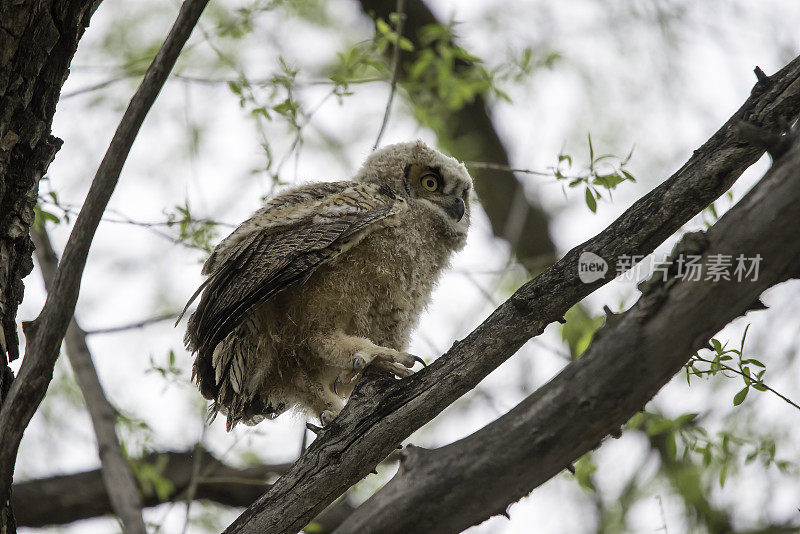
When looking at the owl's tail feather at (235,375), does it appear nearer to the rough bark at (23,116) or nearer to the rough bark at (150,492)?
the rough bark at (23,116)

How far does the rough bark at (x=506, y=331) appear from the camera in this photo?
2043 millimetres

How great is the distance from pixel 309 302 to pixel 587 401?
150 centimetres

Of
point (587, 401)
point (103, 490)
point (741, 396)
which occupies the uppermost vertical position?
point (103, 490)

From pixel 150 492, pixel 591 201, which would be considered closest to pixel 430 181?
pixel 591 201

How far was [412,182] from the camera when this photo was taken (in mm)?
3559

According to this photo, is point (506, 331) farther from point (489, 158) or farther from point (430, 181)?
point (489, 158)

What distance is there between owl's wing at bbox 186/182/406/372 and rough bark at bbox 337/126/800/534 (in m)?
1.24

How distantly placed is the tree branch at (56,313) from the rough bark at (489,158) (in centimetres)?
403

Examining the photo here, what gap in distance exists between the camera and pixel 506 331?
6.81 ft

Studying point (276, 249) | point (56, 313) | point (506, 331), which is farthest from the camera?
point (276, 249)

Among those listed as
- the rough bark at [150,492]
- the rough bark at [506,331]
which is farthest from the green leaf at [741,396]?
the rough bark at [150,492]

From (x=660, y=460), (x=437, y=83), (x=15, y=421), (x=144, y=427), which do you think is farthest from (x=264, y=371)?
(x=660, y=460)

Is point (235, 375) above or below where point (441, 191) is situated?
below

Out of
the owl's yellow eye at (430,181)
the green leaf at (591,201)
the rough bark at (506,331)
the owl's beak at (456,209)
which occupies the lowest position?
the rough bark at (506,331)
